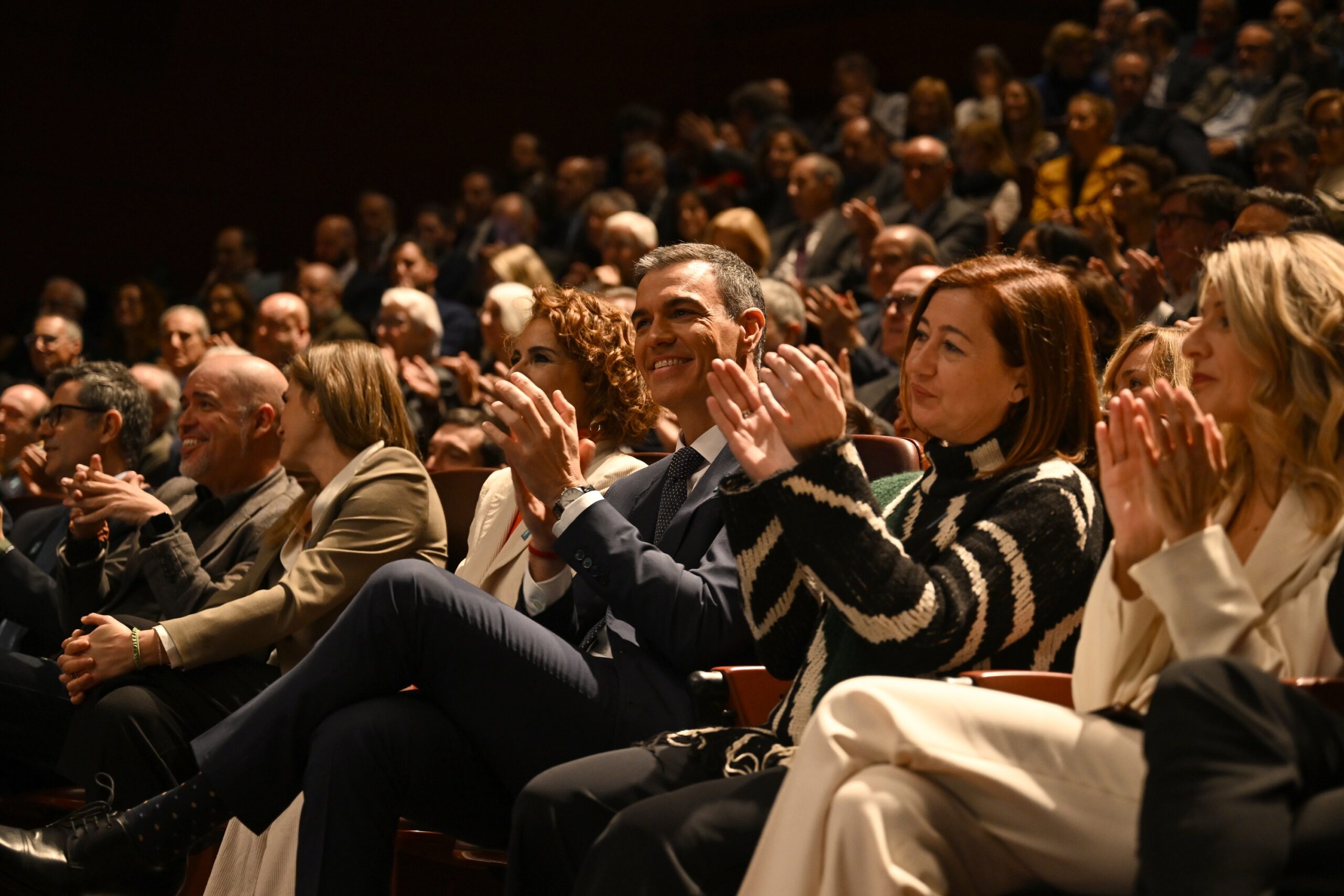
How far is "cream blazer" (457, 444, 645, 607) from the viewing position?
212cm

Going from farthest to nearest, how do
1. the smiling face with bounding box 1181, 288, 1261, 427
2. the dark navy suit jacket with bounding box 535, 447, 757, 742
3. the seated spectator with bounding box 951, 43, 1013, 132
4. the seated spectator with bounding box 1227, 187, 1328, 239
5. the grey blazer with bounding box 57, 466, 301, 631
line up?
the seated spectator with bounding box 951, 43, 1013, 132, the seated spectator with bounding box 1227, 187, 1328, 239, the grey blazer with bounding box 57, 466, 301, 631, the dark navy suit jacket with bounding box 535, 447, 757, 742, the smiling face with bounding box 1181, 288, 1261, 427

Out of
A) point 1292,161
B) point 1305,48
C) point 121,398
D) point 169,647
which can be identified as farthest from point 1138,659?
point 1305,48

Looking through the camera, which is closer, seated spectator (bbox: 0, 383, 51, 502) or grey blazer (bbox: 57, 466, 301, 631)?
grey blazer (bbox: 57, 466, 301, 631)

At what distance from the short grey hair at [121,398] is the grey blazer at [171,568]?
498 millimetres

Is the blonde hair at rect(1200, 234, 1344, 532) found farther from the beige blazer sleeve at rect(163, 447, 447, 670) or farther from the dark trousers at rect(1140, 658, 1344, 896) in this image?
the beige blazer sleeve at rect(163, 447, 447, 670)

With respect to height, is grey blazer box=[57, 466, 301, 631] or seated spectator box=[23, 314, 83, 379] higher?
grey blazer box=[57, 466, 301, 631]

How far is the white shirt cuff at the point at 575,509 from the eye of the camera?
5.56 feet

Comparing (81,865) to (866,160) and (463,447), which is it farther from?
(866,160)

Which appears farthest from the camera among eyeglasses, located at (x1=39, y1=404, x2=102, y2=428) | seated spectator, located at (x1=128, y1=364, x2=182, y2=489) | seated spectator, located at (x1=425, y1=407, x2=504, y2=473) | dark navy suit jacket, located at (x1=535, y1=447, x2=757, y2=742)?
seated spectator, located at (x1=128, y1=364, x2=182, y2=489)

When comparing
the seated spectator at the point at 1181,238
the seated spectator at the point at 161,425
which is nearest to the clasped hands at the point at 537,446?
the seated spectator at the point at 1181,238

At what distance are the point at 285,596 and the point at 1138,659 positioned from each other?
133 centimetres

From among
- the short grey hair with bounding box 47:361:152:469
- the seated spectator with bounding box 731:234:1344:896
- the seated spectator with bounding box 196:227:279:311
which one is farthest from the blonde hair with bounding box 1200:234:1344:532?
the seated spectator with bounding box 196:227:279:311

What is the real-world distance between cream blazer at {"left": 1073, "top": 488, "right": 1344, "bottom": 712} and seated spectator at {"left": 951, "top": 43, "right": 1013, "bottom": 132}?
506cm

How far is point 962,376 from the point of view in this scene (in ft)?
5.02
